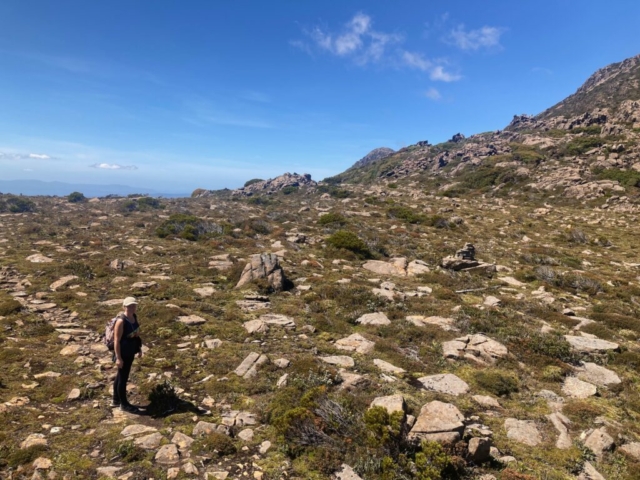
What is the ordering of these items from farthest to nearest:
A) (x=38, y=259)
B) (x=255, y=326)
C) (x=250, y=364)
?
(x=38, y=259) < (x=255, y=326) < (x=250, y=364)

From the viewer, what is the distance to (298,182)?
113875mm

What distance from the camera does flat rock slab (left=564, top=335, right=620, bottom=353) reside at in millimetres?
10055

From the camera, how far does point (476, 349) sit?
32.7 feet

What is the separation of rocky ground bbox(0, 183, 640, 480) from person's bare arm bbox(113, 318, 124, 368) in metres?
1.05

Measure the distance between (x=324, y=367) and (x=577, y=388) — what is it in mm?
6394

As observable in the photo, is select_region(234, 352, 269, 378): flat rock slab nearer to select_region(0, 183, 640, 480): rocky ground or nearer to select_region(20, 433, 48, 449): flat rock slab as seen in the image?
select_region(0, 183, 640, 480): rocky ground

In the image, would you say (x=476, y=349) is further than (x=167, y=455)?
Yes

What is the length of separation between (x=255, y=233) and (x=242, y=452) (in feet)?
76.4

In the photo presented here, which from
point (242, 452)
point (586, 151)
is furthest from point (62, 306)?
point (586, 151)

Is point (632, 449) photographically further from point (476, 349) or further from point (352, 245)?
point (352, 245)

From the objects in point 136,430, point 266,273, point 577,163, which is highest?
point 577,163

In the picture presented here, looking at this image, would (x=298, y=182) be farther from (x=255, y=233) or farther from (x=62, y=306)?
(x=62, y=306)

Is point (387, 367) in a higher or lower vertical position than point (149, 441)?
higher

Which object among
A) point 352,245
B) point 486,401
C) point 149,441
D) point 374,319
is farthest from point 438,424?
point 352,245
